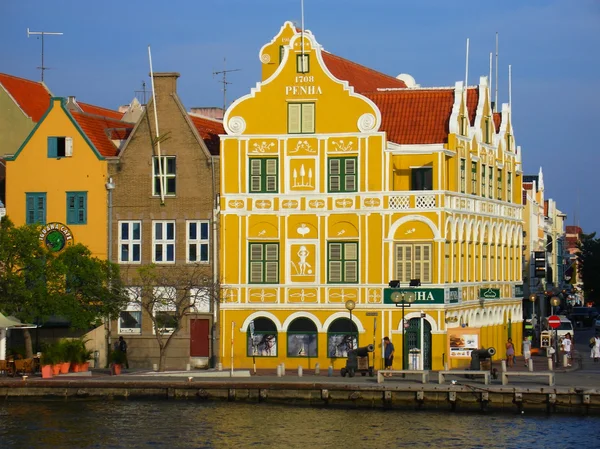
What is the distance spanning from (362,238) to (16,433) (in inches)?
920

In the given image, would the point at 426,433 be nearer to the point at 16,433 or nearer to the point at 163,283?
the point at 16,433

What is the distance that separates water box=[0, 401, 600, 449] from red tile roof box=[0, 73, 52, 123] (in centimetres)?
3002

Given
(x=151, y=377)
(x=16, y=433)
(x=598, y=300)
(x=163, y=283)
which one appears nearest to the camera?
(x=16, y=433)

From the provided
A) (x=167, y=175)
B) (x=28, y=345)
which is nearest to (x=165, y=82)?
(x=167, y=175)

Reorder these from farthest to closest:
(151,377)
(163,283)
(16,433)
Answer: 1. (163,283)
2. (151,377)
3. (16,433)

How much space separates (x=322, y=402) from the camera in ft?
209

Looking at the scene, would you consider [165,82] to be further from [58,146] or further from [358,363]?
[358,363]

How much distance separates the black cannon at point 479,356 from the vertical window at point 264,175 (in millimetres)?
13685

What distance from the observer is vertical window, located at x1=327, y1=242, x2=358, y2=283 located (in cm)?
7450

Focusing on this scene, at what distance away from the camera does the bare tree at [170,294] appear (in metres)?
71.4

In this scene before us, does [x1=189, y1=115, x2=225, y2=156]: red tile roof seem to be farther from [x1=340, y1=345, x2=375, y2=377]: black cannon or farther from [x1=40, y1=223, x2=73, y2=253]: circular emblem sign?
[x1=340, y1=345, x2=375, y2=377]: black cannon

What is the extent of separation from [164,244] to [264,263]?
5433mm

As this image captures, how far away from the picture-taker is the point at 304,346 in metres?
74.5

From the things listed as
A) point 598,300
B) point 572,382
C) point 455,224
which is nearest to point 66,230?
point 455,224
